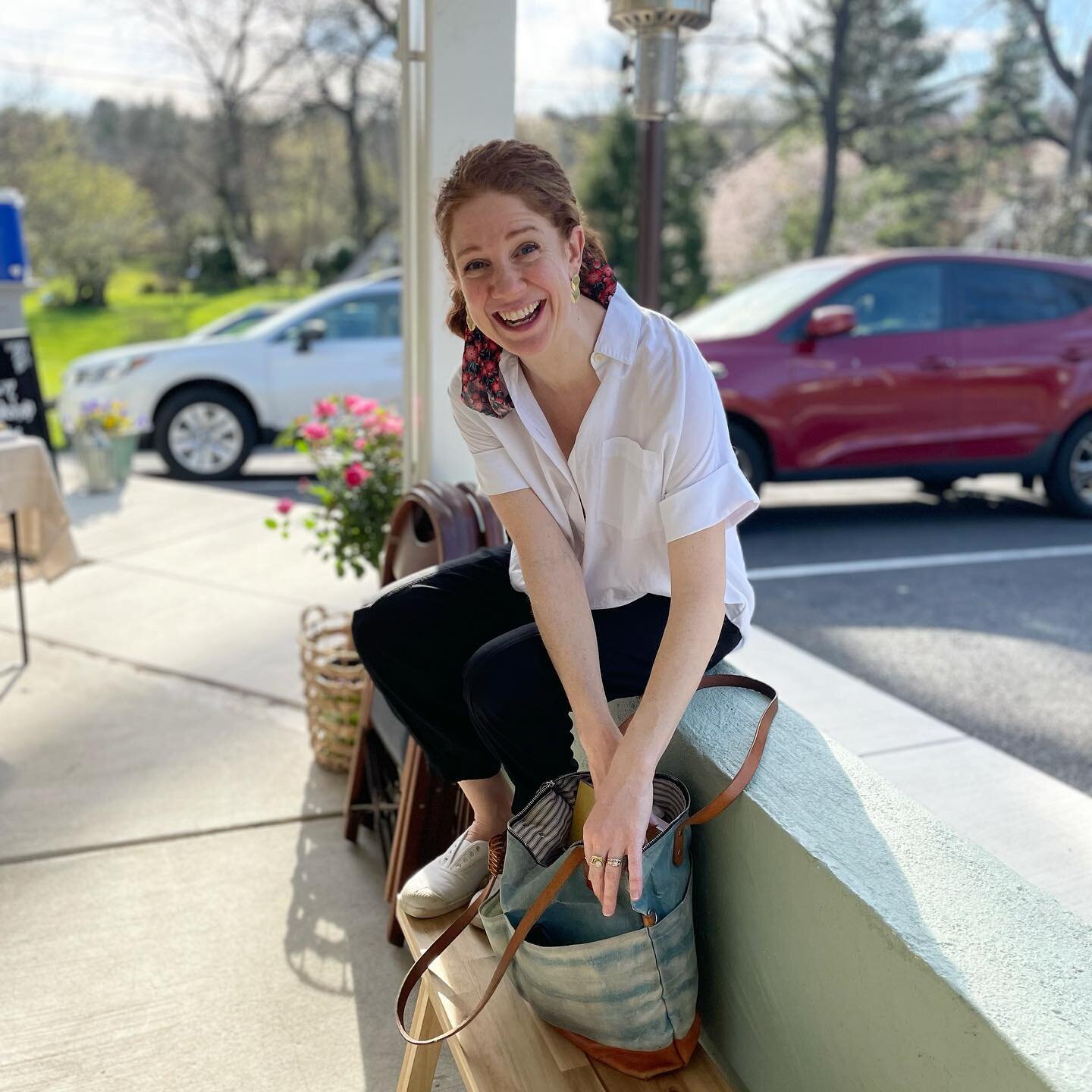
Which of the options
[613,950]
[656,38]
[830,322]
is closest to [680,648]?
[613,950]

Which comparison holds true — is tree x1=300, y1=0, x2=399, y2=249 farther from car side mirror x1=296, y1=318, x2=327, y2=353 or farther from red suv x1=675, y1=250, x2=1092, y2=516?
red suv x1=675, y1=250, x2=1092, y2=516

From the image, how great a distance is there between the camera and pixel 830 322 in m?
5.70

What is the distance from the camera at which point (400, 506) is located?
93.2 inches

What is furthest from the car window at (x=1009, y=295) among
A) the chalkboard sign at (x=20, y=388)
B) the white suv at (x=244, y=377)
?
the chalkboard sign at (x=20, y=388)

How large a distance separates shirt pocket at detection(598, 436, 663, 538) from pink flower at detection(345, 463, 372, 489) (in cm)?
145

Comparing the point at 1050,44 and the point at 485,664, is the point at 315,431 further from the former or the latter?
the point at 1050,44

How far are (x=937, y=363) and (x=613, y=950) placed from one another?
5.16 metres

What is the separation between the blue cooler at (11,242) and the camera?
5.80 metres

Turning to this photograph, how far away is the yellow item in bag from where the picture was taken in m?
1.51

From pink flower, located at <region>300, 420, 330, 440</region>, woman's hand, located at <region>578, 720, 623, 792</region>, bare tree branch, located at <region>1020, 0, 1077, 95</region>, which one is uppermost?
bare tree branch, located at <region>1020, 0, 1077, 95</region>

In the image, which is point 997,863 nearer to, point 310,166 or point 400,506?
point 400,506

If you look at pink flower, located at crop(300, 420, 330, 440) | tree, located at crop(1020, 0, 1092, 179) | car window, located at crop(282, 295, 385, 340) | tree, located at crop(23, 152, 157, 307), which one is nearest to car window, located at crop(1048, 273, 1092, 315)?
car window, located at crop(282, 295, 385, 340)

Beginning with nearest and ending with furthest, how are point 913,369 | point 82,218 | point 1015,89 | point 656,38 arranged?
1. point 656,38
2. point 913,369
3. point 82,218
4. point 1015,89

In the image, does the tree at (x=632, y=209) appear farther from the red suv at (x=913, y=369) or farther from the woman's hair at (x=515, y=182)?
the woman's hair at (x=515, y=182)
